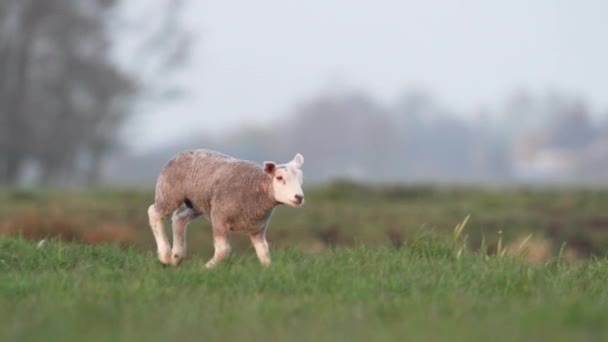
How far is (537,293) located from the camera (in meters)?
7.69

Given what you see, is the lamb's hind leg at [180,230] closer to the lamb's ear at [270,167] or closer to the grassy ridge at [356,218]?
the lamb's ear at [270,167]

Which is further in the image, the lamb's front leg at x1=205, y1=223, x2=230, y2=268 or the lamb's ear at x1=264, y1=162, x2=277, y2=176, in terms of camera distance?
the lamb's front leg at x1=205, y1=223, x2=230, y2=268

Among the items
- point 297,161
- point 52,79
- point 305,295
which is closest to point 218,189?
point 297,161

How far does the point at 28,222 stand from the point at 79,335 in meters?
15.3

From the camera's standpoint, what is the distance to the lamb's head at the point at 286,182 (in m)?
8.38

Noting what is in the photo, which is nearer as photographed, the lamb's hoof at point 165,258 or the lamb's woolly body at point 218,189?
the lamb's woolly body at point 218,189

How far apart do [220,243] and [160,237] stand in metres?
0.73

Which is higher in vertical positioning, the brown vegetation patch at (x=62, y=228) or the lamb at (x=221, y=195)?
the lamb at (x=221, y=195)

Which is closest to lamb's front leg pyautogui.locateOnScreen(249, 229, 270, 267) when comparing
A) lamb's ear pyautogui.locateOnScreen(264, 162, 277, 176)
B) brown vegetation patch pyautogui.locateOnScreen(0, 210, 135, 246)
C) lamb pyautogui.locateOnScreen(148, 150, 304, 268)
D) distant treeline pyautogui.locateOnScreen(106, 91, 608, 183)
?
lamb pyautogui.locateOnScreen(148, 150, 304, 268)

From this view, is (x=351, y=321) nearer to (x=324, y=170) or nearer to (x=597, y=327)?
(x=597, y=327)

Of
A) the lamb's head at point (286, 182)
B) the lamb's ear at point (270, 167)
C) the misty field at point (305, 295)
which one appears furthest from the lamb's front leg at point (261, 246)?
the lamb's ear at point (270, 167)

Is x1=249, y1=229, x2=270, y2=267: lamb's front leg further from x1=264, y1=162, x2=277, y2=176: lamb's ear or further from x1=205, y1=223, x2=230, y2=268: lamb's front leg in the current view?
x1=264, y1=162, x2=277, y2=176: lamb's ear

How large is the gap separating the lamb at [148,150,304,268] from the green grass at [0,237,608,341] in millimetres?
191

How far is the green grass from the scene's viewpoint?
19.6ft
